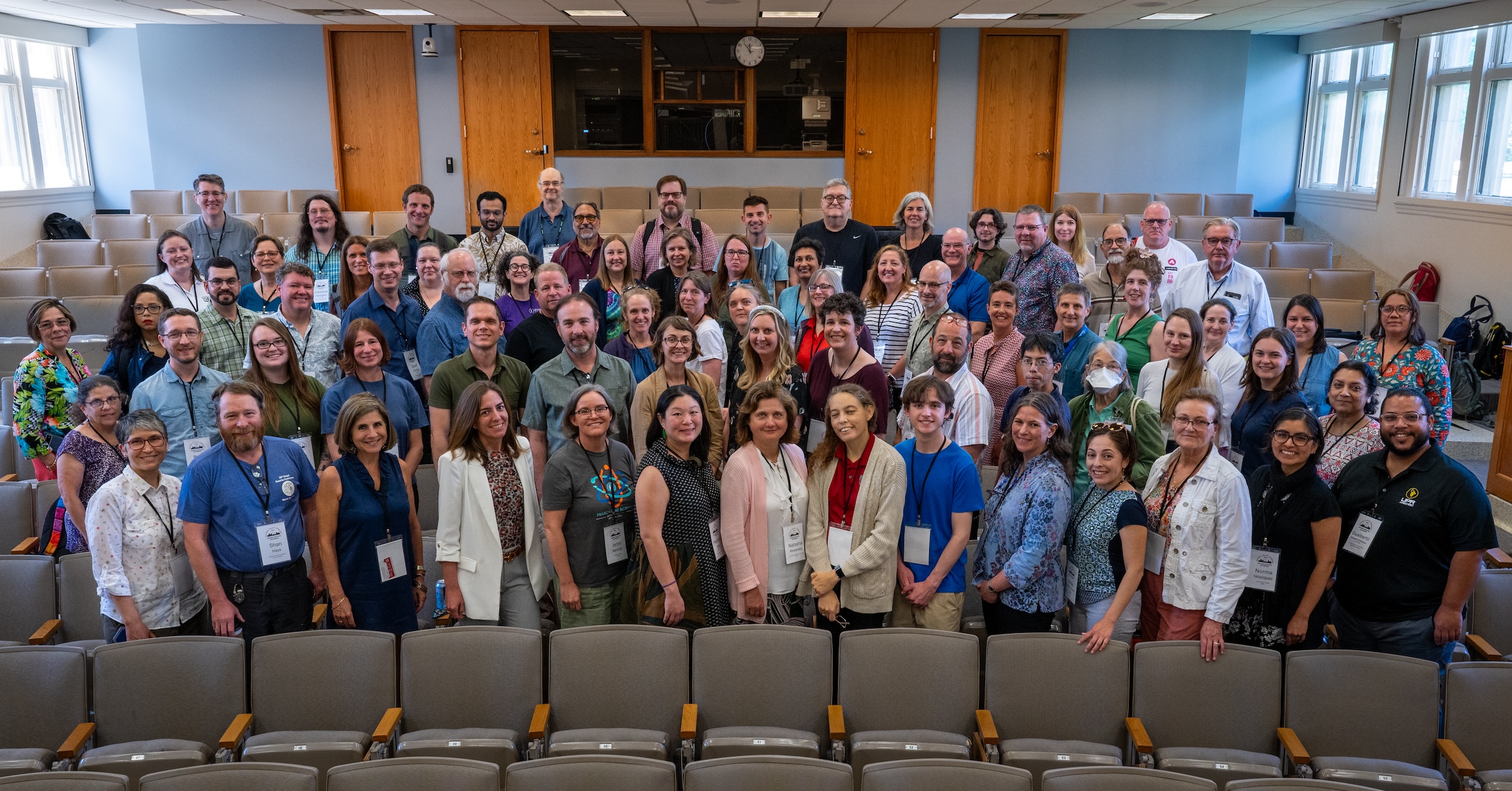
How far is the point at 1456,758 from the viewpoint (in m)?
2.85

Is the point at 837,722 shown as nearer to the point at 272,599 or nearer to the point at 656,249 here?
the point at 272,599

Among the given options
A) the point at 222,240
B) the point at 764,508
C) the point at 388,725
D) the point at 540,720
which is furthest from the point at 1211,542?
the point at 222,240

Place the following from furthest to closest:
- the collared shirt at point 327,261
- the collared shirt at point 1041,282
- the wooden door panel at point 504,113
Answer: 1. the wooden door panel at point 504,113
2. the collared shirt at point 327,261
3. the collared shirt at point 1041,282

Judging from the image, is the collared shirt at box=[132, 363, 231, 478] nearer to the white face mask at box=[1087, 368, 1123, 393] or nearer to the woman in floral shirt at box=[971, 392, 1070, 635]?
the woman in floral shirt at box=[971, 392, 1070, 635]

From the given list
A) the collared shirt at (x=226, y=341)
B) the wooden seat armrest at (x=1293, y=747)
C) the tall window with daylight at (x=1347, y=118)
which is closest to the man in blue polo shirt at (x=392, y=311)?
the collared shirt at (x=226, y=341)

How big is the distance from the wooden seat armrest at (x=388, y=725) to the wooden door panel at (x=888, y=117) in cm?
881

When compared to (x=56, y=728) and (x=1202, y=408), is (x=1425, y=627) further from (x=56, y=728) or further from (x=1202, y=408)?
(x=56, y=728)

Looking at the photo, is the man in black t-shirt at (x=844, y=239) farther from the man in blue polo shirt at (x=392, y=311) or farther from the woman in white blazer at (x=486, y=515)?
the woman in white blazer at (x=486, y=515)

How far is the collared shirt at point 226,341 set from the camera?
4.27 m

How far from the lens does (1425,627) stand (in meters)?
3.23

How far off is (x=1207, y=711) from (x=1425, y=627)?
89 cm

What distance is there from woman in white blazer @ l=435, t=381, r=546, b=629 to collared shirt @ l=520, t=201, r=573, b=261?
339 centimetres

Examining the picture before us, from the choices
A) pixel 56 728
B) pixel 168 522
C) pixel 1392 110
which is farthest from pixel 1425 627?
pixel 1392 110

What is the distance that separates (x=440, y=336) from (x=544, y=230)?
7.39 ft
